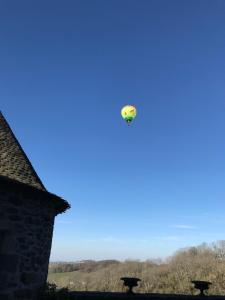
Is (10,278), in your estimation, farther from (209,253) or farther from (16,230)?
(209,253)

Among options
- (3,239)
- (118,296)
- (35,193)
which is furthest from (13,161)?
(118,296)

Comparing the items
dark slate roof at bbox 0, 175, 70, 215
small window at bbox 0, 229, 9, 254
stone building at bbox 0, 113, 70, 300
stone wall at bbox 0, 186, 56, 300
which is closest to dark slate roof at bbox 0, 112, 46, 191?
stone building at bbox 0, 113, 70, 300

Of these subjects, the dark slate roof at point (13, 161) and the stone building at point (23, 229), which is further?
the dark slate roof at point (13, 161)

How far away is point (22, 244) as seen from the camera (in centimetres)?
899

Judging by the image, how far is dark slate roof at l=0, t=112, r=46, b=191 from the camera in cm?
959

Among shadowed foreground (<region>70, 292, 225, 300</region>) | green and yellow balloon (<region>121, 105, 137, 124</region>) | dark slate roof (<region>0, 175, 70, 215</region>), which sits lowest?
shadowed foreground (<region>70, 292, 225, 300</region>)

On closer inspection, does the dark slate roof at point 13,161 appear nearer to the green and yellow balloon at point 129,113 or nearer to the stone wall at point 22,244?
the stone wall at point 22,244

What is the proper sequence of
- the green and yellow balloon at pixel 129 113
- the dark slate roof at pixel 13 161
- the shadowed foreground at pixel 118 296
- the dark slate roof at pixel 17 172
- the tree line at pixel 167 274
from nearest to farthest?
the dark slate roof at pixel 17 172, the dark slate roof at pixel 13 161, the shadowed foreground at pixel 118 296, the green and yellow balloon at pixel 129 113, the tree line at pixel 167 274

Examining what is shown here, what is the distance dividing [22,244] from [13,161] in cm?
238

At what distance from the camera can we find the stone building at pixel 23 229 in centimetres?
865

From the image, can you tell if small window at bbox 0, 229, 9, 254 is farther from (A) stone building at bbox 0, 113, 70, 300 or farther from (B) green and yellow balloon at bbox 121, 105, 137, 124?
(B) green and yellow balloon at bbox 121, 105, 137, 124

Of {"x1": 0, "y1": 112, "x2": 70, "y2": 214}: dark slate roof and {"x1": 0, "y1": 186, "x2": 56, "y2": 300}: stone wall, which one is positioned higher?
{"x1": 0, "y1": 112, "x2": 70, "y2": 214}: dark slate roof

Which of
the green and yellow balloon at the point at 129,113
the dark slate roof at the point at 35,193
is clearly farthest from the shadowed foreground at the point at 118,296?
the green and yellow balloon at the point at 129,113

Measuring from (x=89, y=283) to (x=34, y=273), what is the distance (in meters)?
17.0
